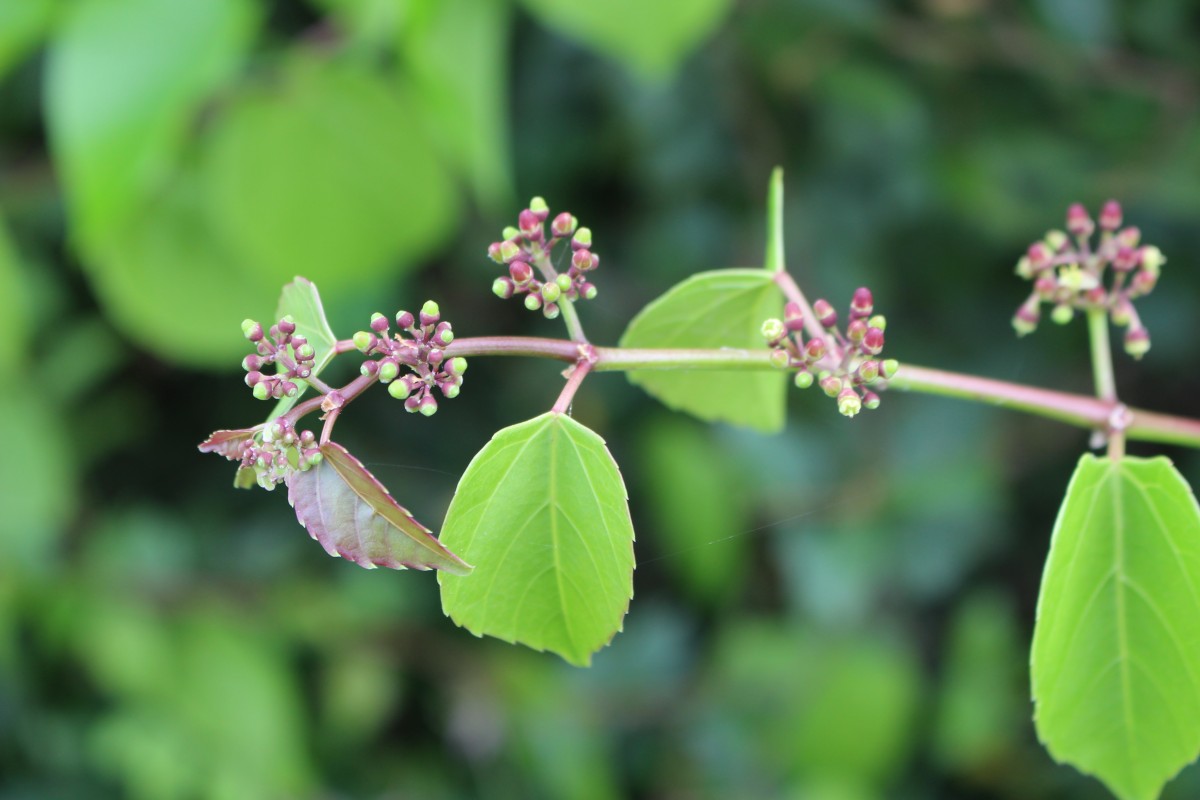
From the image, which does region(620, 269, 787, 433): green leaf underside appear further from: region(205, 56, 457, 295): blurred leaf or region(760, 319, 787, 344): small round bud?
region(205, 56, 457, 295): blurred leaf

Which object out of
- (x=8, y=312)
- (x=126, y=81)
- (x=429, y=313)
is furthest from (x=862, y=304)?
(x=8, y=312)

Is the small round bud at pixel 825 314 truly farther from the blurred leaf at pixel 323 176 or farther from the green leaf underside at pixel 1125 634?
the blurred leaf at pixel 323 176

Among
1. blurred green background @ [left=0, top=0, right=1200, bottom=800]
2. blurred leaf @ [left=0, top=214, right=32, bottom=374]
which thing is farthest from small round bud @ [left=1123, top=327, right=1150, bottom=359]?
blurred leaf @ [left=0, top=214, right=32, bottom=374]

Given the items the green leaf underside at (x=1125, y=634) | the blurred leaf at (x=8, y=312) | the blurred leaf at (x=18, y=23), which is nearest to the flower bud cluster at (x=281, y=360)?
the green leaf underside at (x=1125, y=634)

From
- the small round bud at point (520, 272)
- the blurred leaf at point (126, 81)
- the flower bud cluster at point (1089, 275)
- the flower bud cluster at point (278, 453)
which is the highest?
the blurred leaf at point (126, 81)

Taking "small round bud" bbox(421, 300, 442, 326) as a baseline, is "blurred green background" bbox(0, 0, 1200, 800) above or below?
above
